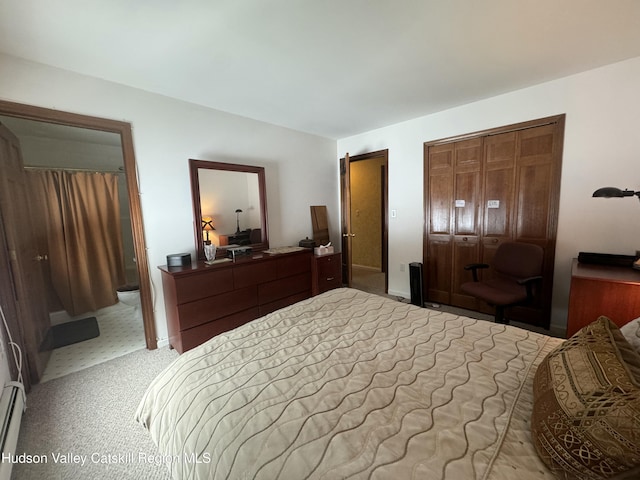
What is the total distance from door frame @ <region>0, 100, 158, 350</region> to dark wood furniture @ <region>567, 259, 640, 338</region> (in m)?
3.69

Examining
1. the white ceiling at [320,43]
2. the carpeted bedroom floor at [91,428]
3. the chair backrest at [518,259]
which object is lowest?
the carpeted bedroom floor at [91,428]

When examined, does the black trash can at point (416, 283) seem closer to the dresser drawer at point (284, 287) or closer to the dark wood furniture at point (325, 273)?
the dark wood furniture at point (325, 273)

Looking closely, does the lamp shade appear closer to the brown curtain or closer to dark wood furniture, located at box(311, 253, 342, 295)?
dark wood furniture, located at box(311, 253, 342, 295)

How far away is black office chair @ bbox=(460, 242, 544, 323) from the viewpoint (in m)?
2.30

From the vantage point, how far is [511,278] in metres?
2.68

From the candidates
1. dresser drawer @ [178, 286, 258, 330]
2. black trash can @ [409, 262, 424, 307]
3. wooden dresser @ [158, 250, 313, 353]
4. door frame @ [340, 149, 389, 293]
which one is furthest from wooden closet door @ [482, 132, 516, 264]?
dresser drawer @ [178, 286, 258, 330]

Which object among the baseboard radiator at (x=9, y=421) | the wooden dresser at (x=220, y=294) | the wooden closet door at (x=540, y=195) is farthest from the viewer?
the wooden closet door at (x=540, y=195)

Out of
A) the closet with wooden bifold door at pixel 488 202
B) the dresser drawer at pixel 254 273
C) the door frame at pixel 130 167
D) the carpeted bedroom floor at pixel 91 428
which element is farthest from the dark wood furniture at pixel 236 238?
the closet with wooden bifold door at pixel 488 202

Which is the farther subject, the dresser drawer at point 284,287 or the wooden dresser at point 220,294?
the dresser drawer at point 284,287

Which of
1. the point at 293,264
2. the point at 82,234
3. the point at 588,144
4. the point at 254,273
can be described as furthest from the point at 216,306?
the point at 588,144

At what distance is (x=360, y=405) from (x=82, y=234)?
14.6 feet

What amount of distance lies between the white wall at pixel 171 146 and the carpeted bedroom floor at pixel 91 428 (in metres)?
0.57

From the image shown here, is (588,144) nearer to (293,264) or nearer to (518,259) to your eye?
(518,259)

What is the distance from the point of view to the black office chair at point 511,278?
7.53 feet
